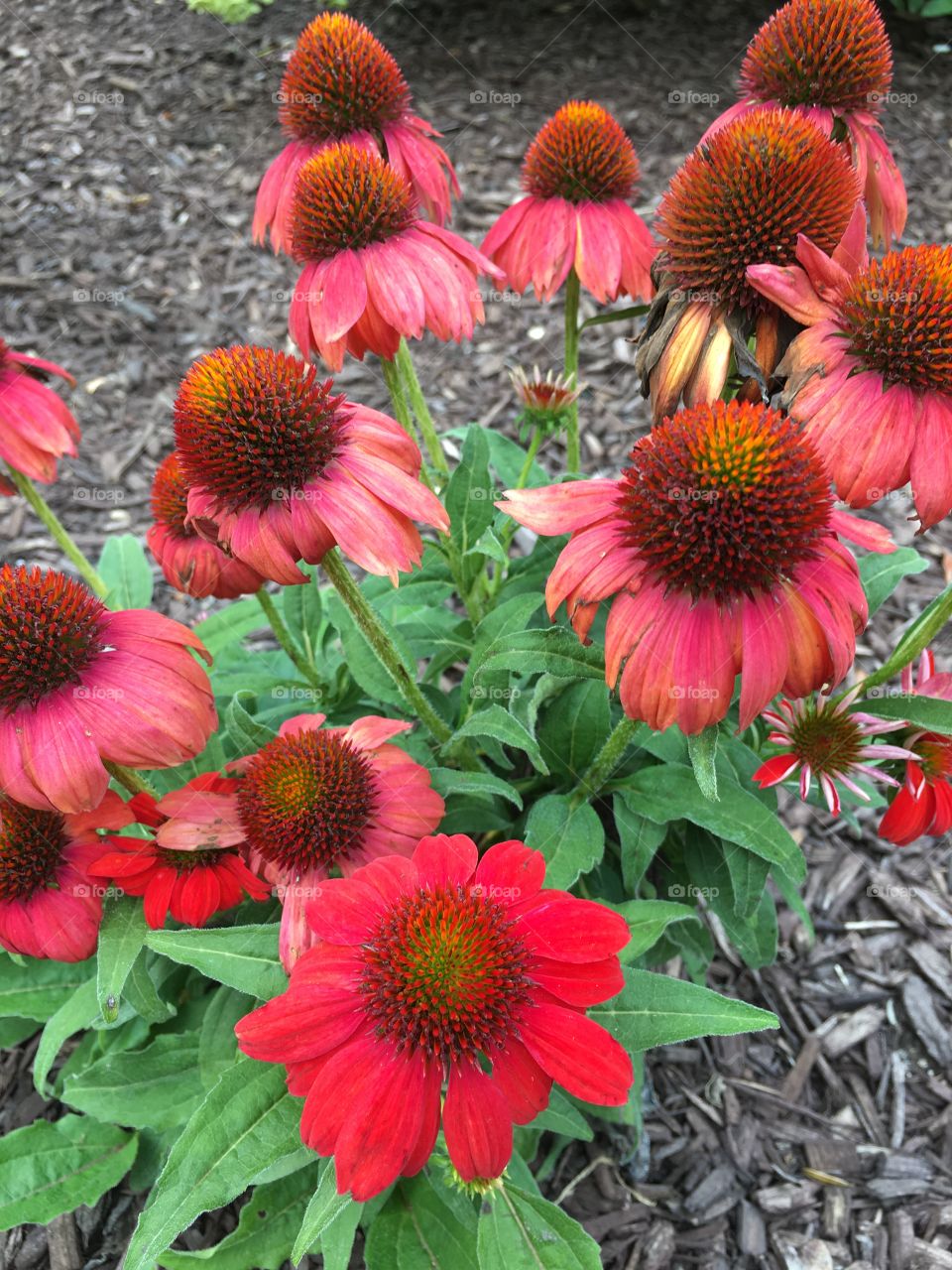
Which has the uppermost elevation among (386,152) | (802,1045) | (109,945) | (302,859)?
(386,152)

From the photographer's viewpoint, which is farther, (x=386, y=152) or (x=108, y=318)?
(x=108, y=318)

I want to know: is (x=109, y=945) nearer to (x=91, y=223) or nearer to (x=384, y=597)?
(x=384, y=597)

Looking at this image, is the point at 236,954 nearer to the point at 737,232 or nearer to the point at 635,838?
the point at 635,838

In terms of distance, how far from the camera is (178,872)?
1789 mm

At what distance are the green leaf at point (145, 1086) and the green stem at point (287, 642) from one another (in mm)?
860

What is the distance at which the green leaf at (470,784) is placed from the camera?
1.82 metres

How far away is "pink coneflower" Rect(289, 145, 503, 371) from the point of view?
1894mm

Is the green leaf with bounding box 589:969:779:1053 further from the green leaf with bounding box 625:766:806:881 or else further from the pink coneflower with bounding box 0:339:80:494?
the pink coneflower with bounding box 0:339:80:494

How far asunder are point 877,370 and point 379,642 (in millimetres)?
990

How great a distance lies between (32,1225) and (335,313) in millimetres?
2302

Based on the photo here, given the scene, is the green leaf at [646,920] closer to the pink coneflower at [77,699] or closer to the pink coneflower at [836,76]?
the pink coneflower at [77,699]

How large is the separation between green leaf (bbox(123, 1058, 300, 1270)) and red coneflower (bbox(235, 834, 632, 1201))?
24cm

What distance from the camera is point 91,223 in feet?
16.5

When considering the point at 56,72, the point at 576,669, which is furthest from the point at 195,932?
the point at 56,72
